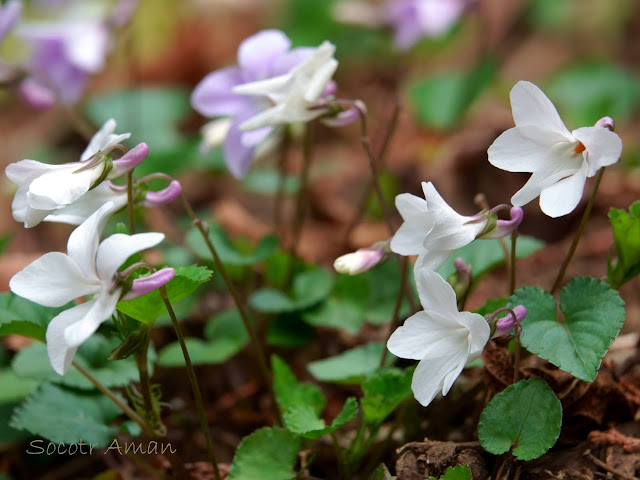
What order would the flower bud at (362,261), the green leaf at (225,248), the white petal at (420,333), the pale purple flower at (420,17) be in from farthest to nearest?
the pale purple flower at (420,17) → the green leaf at (225,248) → the flower bud at (362,261) → the white petal at (420,333)

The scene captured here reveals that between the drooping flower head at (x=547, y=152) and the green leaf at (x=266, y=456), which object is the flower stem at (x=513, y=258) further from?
the green leaf at (x=266, y=456)

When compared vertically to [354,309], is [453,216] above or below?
above

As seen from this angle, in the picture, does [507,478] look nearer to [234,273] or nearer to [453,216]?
[453,216]

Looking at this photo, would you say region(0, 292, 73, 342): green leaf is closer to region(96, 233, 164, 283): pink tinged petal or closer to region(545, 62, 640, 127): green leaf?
region(96, 233, 164, 283): pink tinged petal

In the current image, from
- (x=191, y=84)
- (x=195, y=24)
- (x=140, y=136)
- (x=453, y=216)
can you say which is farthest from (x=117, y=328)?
(x=195, y=24)

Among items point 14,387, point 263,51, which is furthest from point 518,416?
point 14,387

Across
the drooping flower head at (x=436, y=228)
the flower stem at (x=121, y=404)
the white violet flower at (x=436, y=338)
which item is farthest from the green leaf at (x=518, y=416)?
the flower stem at (x=121, y=404)
